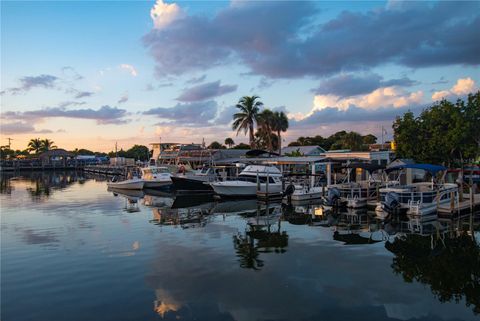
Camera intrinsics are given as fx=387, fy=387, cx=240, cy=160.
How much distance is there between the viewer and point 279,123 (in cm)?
6931

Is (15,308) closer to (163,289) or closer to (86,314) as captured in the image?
(86,314)

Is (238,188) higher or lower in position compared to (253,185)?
lower

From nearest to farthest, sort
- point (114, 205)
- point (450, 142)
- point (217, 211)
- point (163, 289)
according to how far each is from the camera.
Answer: point (163, 289) < point (217, 211) < point (114, 205) < point (450, 142)

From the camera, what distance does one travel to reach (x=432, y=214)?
2422cm

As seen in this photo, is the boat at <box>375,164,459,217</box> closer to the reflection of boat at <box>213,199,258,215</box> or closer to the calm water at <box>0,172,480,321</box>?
the calm water at <box>0,172,480,321</box>

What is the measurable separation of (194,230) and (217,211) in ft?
25.2

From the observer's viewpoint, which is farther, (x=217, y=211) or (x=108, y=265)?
(x=217, y=211)

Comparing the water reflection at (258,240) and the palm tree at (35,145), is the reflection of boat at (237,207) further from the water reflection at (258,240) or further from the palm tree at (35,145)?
the palm tree at (35,145)

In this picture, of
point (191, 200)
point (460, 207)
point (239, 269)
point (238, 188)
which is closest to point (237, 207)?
point (238, 188)

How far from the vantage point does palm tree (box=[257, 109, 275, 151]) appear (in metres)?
68.3

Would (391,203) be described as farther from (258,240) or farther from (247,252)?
(247,252)

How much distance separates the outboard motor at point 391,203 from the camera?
23969 millimetres

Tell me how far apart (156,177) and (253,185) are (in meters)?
15.6

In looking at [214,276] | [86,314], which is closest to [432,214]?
[214,276]
